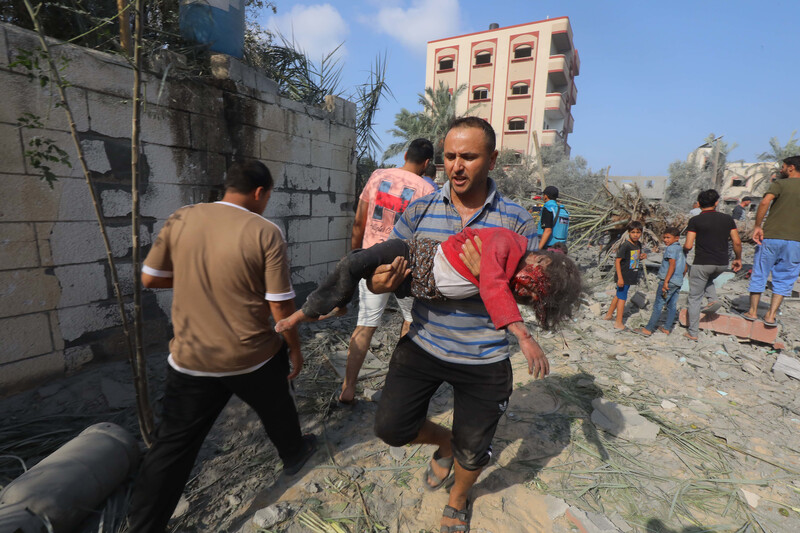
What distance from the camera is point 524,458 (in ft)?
8.86

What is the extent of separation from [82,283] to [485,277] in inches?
131

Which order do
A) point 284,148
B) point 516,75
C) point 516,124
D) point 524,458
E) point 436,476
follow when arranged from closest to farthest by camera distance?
point 436,476 < point 524,458 < point 284,148 < point 516,75 < point 516,124

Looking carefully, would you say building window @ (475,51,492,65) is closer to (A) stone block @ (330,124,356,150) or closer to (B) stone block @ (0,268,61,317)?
(A) stone block @ (330,124,356,150)

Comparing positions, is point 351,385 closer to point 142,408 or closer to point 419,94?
point 142,408

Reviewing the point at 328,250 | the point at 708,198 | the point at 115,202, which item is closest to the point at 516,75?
the point at 708,198

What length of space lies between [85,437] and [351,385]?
5.65 feet

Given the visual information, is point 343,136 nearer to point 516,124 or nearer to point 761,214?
point 761,214

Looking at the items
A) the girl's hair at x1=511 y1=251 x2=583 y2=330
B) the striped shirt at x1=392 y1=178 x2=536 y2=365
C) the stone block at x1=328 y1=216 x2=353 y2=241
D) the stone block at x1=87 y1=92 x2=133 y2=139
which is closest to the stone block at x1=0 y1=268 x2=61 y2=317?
the stone block at x1=87 y1=92 x2=133 y2=139

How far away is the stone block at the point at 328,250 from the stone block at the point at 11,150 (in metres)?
2.96

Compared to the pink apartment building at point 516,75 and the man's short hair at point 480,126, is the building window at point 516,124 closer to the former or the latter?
the pink apartment building at point 516,75

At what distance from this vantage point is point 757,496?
241 cm

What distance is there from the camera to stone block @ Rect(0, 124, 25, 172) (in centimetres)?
254

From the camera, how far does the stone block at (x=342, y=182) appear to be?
17.5ft

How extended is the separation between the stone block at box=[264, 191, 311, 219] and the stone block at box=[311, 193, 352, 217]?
133 millimetres
